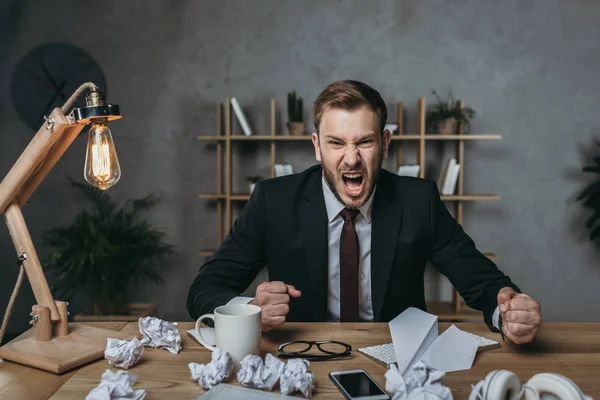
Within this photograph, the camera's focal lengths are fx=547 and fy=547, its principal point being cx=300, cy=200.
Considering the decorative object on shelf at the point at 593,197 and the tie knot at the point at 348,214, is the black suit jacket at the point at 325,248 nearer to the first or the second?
the tie knot at the point at 348,214

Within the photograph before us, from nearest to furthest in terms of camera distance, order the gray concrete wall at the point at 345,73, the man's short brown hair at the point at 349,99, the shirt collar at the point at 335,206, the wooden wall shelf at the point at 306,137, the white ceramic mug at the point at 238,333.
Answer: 1. the white ceramic mug at the point at 238,333
2. the man's short brown hair at the point at 349,99
3. the shirt collar at the point at 335,206
4. the wooden wall shelf at the point at 306,137
5. the gray concrete wall at the point at 345,73

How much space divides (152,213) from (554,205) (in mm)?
2870

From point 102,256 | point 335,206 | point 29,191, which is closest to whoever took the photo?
point 29,191

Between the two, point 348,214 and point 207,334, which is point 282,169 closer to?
point 348,214

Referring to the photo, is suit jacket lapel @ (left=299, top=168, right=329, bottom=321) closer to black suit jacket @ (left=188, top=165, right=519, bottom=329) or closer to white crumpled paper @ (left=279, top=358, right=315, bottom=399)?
black suit jacket @ (left=188, top=165, right=519, bottom=329)

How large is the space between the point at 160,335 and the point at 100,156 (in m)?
0.41

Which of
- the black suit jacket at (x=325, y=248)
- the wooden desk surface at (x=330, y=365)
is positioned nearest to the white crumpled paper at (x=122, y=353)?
the wooden desk surface at (x=330, y=365)

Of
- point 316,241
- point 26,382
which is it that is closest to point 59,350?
point 26,382

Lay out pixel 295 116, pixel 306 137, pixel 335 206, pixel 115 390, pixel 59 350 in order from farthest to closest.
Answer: pixel 295 116
pixel 306 137
pixel 335 206
pixel 59 350
pixel 115 390

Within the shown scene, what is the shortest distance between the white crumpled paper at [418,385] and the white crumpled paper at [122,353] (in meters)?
0.51

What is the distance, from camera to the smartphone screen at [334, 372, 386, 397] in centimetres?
95

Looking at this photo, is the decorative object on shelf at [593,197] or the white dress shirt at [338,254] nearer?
the white dress shirt at [338,254]

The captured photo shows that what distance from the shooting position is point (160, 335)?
1214 mm

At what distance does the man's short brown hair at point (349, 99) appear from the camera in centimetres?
176
